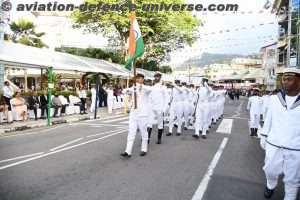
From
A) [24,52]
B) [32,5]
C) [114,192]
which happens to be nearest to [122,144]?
[114,192]

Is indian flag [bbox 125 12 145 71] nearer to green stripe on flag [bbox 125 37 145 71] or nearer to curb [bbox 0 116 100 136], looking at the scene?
green stripe on flag [bbox 125 37 145 71]

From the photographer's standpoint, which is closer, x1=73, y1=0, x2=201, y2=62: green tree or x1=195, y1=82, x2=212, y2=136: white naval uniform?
x1=195, y1=82, x2=212, y2=136: white naval uniform

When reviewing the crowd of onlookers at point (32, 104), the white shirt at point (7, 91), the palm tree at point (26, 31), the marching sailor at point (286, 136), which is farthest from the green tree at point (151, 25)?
the marching sailor at point (286, 136)

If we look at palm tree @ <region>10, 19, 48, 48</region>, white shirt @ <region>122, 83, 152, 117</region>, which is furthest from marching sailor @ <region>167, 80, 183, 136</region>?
palm tree @ <region>10, 19, 48, 48</region>

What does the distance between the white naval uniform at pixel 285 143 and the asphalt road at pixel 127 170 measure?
843 millimetres

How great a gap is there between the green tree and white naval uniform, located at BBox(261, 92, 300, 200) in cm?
2687

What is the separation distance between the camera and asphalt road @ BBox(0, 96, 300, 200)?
15.3 feet

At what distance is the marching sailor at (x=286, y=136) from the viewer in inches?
155

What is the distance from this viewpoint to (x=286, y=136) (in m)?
4.00

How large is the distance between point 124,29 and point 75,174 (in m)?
29.0

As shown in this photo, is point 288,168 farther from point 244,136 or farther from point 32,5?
point 32,5

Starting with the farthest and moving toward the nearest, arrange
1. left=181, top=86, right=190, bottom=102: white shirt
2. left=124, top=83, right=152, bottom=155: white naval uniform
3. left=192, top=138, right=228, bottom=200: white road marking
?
left=181, top=86, right=190, bottom=102: white shirt → left=124, top=83, right=152, bottom=155: white naval uniform → left=192, top=138, right=228, bottom=200: white road marking

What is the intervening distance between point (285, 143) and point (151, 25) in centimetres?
3160

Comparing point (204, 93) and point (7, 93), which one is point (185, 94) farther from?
point (7, 93)
